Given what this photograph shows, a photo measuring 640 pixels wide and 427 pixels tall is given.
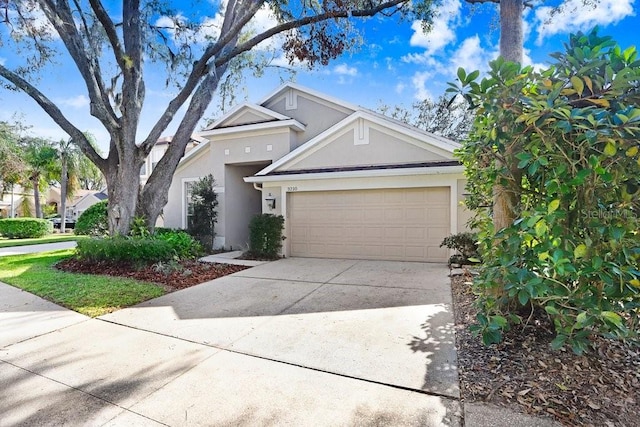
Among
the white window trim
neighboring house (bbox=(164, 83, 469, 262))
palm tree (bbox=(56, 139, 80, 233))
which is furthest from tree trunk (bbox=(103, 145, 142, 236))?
palm tree (bbox=(56, 139, 80, 233))

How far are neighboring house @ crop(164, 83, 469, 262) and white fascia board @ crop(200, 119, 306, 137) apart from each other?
39 millimetres

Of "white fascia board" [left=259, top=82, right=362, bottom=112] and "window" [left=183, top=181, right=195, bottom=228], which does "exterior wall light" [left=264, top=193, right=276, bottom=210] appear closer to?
"window" [left=183, top=181, right=195, bottom=228]

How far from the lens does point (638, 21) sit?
575cm

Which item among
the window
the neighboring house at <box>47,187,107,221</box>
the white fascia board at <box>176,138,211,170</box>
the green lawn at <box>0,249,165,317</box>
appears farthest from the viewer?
the neighboring house at <box>47,187,107,221</box>

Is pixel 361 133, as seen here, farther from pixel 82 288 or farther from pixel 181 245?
pixel 82 288

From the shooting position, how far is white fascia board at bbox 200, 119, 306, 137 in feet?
40.9

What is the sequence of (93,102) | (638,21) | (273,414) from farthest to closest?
(93,102) → (638,21) → (273,414)

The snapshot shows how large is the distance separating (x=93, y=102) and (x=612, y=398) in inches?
477

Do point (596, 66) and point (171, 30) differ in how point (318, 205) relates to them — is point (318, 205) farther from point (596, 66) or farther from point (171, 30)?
point (596, 66)

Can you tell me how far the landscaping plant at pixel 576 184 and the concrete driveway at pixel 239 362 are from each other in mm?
1092

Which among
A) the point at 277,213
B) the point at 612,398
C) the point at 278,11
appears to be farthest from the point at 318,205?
the point at 612,398

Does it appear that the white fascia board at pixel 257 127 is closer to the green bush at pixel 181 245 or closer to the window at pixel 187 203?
the window at pixel 187 203

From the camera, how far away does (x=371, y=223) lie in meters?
10.2

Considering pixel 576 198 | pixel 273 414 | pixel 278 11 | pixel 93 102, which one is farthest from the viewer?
pixel 278 11
